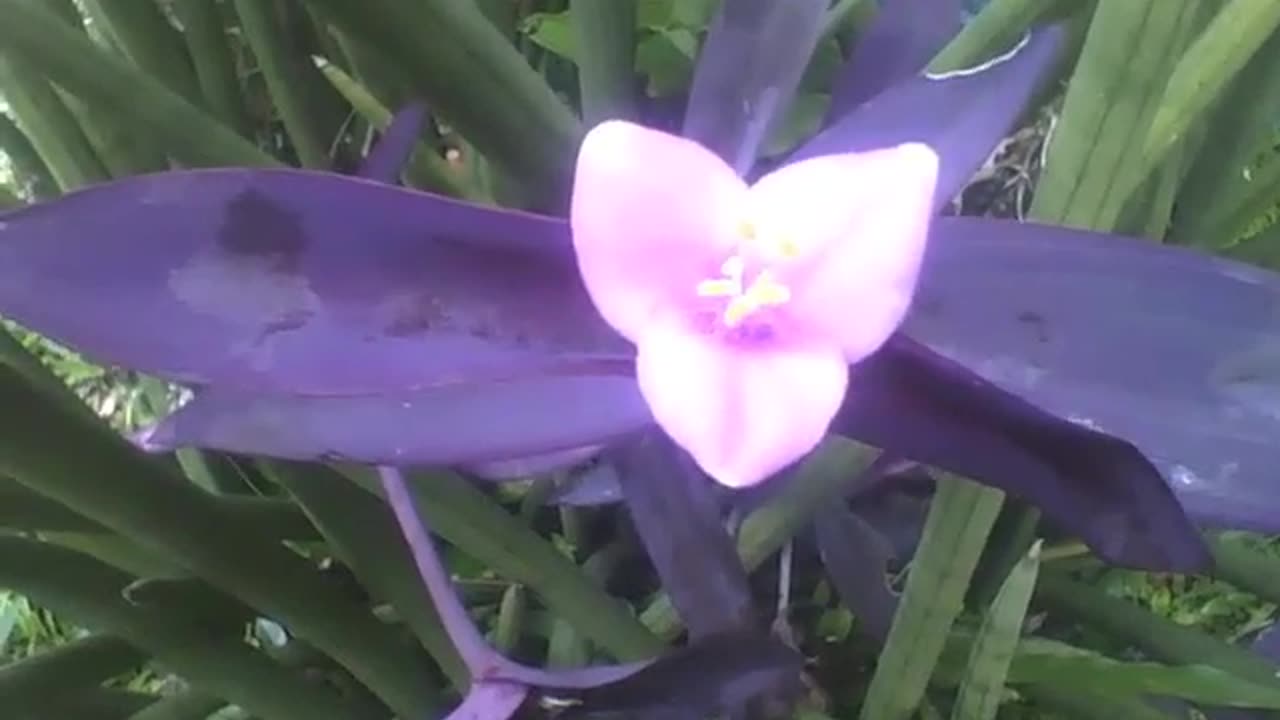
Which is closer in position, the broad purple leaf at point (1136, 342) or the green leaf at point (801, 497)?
the broad purple leaf at point (1136, 342)

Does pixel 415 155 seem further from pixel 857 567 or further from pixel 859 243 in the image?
pixel 859 243

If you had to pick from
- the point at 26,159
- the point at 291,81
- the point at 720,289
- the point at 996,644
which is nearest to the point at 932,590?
the point at 996,644

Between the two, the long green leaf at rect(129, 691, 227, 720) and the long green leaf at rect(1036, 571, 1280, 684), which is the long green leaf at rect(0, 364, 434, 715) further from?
the long green leaf at rect(1036, 571, 1280, 684)

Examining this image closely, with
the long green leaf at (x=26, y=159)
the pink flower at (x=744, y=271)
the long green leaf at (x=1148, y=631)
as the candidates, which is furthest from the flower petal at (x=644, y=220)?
the long green leaf at (x=26, y=159)

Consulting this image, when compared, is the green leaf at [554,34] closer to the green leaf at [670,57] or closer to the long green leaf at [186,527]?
the green leaf at [670,57]

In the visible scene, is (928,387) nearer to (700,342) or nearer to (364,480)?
(700,342)
